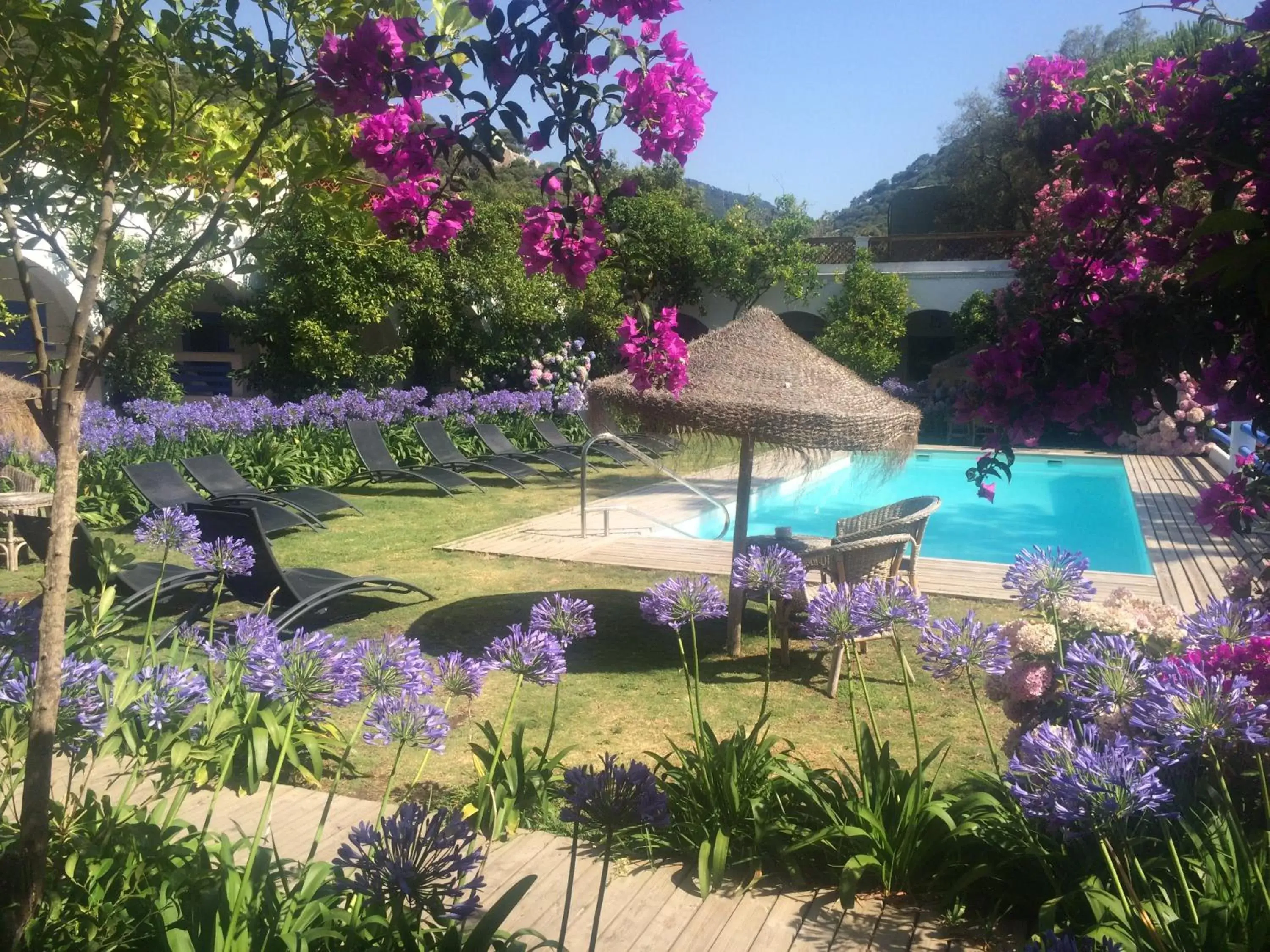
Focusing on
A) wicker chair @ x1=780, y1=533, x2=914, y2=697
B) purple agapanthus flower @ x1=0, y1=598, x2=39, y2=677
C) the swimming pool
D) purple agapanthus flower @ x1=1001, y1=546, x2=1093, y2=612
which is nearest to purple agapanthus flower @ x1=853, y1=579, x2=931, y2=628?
purple agapanthus flower @ x1=1001, y1=546, x2=1093, y2=612

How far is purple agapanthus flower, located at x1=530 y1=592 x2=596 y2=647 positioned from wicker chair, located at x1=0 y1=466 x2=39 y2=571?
20.5ft

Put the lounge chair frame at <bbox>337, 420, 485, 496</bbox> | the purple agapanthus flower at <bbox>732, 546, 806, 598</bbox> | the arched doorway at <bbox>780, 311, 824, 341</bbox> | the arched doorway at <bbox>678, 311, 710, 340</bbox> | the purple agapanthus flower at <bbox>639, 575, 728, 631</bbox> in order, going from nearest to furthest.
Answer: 1. the purple agapanthus flower at <bbox>639, 575, 728, 631</bbox>
2. the purple agapanthus flower at <bbox>732, 546, 806, 598</bbox>
3. the lounge chair frame at <bbox>337, 420, 485, 496</bbox>
4. the arched doorway at <bbox>678, 311, 710, 340</bbox>
5. the arched doorway at <bbox>780, 311, 824, 341</bbox>

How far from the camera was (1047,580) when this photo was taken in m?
2.91

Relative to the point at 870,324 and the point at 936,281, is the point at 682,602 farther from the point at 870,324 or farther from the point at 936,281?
the point at 936,281

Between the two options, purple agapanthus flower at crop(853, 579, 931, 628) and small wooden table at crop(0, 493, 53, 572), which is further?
small wooden table at crop(0, 493, 53, 572)

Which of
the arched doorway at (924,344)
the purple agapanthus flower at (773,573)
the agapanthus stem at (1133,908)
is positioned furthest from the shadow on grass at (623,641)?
the arched doorway at (924,344)

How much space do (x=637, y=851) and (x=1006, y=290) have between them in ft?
54.4

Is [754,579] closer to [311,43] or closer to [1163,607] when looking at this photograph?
[1163,607]

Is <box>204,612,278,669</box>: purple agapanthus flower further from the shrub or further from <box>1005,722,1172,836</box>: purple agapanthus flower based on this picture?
the shrub

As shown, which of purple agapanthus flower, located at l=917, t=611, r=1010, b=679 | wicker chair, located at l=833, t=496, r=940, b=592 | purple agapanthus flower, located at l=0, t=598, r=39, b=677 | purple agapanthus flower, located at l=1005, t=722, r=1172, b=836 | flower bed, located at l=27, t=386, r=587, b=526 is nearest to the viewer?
purple agapanthus flower, located at l=1005, t=722, r=1172, b=836

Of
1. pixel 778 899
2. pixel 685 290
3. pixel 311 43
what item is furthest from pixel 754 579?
pixel 685 290

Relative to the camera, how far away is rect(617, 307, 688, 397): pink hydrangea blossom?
9.37 feet

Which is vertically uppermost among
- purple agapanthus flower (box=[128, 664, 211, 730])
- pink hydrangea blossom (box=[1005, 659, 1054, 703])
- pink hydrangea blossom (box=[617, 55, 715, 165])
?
pink hydrangea blossom (box=[617, 55, 715, 165])

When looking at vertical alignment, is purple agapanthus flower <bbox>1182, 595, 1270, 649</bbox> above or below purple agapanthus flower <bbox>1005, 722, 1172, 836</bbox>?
above
